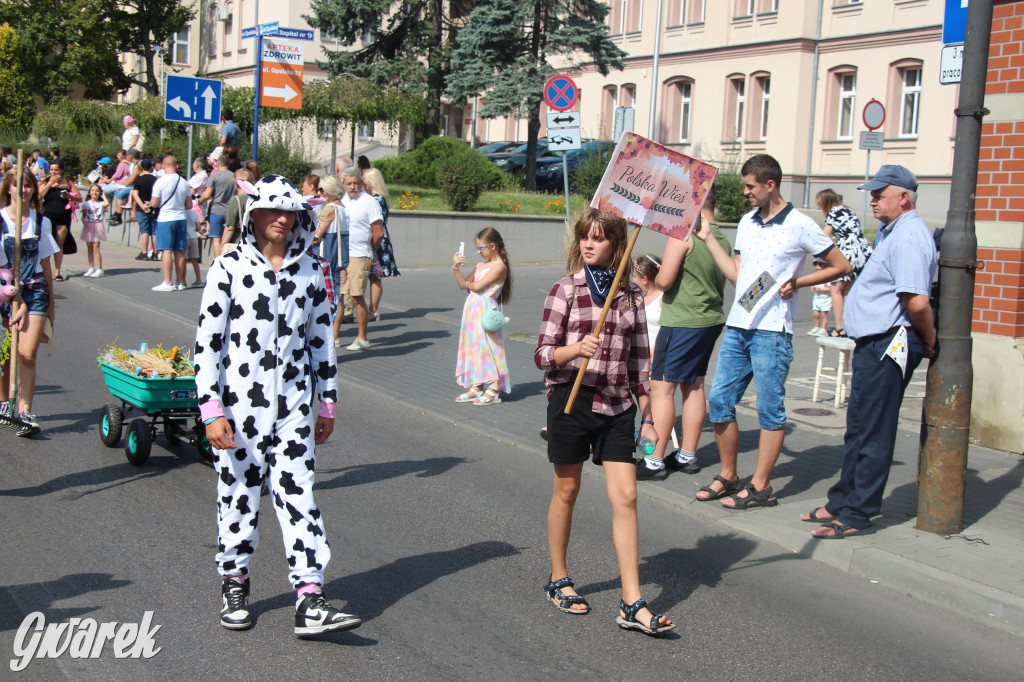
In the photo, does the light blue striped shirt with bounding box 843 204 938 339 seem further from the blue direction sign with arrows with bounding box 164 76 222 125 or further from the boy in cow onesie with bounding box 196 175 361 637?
the blue direction sign with arrows with bounding box 164 76 222 125

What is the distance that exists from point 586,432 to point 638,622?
88 centimetres

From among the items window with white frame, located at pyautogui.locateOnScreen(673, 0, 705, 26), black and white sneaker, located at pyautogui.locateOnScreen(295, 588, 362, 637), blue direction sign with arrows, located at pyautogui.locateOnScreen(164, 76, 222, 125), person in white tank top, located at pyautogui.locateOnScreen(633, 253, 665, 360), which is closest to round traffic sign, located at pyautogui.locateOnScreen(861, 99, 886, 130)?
blue direction sign with arrows, located at pyautogui.locateOnScreen(164, 76, 222, 125)

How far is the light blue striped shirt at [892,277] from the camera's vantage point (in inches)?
234

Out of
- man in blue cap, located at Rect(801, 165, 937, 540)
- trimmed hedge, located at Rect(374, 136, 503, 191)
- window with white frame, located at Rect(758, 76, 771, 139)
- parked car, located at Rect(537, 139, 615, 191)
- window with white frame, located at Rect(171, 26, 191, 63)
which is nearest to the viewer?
man in blue cap, located at Rect(801, 165, 937, 540)

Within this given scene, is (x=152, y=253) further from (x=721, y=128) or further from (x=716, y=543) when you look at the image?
(x=721, y=128)

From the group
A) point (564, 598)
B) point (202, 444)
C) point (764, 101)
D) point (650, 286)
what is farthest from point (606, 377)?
point (764, 101)

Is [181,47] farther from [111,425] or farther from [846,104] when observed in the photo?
[111,425]

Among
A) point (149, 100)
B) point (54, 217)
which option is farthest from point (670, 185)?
point (149, 100)

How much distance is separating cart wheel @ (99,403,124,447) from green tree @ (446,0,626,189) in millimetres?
25552

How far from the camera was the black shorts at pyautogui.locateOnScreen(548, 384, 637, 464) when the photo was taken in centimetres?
480

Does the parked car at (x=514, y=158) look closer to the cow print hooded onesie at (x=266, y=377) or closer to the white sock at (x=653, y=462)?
the white sock at (x=653, y=462)

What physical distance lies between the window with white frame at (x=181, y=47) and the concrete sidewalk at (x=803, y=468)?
4440 cm

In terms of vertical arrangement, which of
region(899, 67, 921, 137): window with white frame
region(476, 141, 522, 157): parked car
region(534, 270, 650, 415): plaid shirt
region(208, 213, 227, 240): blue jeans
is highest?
Answer: region(899, 67, 921, 137): window with white frame

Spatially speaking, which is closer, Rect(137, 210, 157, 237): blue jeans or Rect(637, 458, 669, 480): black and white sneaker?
Rect(637, 458, 669, 480): black and white sneaker
